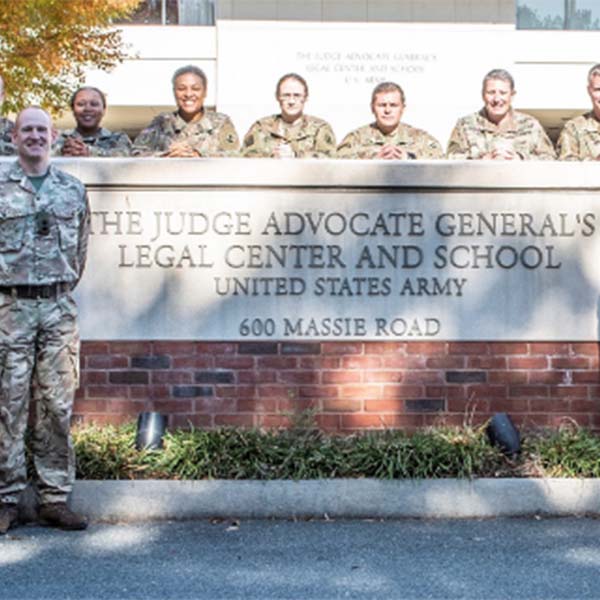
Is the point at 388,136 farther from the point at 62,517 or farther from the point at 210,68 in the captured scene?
the point at 210,68

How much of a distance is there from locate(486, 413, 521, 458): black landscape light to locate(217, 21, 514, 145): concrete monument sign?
17.5 m

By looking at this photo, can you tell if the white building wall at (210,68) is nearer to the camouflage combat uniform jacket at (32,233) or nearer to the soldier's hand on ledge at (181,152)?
the soldier's hand on ledge at (181,152)

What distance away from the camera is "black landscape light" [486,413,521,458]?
6.90 m

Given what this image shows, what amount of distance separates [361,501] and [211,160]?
229 cm

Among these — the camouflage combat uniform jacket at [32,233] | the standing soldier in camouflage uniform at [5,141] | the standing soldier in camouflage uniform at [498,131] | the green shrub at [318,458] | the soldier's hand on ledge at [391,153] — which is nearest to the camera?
the camouflage combat uniform jacket at [32,233]

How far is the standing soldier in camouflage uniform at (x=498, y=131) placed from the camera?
8.31 metres

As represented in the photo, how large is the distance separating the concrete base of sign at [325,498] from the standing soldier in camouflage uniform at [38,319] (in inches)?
9.7

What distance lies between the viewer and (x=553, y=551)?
582 cm

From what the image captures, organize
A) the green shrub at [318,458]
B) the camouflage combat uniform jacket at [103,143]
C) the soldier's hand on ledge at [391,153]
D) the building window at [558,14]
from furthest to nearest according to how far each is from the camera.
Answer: the building window at [558,14], the camouflage combat uniform jacket at [103,143], the soldier's hand on ledge at [391,153], the green shrub at [318,458]

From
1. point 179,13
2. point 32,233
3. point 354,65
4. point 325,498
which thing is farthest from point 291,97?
point 179,13

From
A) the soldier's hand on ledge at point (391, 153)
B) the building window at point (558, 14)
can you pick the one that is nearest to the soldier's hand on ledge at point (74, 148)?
the soldier's hand on ledge at point (391, 153)

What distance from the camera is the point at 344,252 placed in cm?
752

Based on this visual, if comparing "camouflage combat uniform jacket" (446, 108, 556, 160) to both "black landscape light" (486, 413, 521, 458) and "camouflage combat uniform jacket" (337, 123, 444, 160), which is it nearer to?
"camouflage combat uniform jacket" (337, 123, 444, 160)

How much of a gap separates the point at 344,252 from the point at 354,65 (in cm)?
1742
